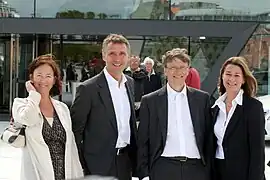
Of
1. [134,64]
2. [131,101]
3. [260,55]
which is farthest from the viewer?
[260,55]

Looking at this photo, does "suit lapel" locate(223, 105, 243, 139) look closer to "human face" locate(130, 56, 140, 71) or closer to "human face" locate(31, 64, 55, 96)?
"human face" locate(31, 64, 55, 96)

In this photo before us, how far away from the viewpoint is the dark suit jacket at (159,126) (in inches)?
167

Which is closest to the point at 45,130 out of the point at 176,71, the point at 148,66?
the point at 176,71

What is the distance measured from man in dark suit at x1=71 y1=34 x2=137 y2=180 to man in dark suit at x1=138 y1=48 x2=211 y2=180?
19 centimetres

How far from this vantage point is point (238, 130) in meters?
4.26

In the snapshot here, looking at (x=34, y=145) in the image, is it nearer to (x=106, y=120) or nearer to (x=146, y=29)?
(x=106, y=120)

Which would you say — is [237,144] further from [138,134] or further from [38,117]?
[38,117]

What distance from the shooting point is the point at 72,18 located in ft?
53.9

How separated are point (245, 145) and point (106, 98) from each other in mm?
1246

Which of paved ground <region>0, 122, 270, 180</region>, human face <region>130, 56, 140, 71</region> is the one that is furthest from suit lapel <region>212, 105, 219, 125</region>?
human face <region>130, 56, 140, 71</region>

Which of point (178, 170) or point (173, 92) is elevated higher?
point (173, 92)

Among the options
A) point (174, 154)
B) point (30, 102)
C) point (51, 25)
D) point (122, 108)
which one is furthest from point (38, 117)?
point (51, 25)

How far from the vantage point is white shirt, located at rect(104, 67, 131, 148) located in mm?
4430

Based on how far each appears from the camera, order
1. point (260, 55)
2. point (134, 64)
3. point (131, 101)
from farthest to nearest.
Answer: point (260, 55), point (134, 64), point (131, 101)
